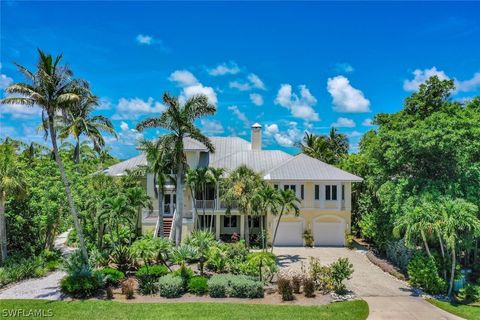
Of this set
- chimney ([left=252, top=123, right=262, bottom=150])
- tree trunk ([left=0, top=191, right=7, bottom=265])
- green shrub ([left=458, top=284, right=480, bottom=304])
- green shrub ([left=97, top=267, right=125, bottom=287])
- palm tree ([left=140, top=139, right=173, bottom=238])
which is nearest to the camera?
green shrub ([left=458, top=284, right=480, bottom=304])

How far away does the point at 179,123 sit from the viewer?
78.1ft

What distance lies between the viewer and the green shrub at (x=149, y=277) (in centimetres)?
1795

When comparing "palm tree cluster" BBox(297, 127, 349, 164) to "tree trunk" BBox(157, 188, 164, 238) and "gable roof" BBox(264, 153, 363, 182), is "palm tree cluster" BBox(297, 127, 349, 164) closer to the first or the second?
"gable roof" BBox(264, 153, 363, 182)

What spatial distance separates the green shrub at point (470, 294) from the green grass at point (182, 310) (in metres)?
6.05

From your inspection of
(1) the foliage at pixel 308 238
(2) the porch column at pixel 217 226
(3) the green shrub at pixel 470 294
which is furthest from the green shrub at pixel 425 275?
(2) the porch column at pixel 217 226

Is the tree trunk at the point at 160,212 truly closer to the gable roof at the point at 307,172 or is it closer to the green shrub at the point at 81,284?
the green shrub at the point at 81,284

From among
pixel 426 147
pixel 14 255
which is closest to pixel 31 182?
pixel 14 255

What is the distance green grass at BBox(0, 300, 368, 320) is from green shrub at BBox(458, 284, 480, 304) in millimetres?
6053

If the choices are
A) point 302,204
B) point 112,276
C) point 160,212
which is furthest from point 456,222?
point 160,212

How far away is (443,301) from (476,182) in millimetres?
7624

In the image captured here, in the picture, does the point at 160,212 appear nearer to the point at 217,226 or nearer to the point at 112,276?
Result: the point at 217,226

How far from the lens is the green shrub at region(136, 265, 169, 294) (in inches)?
707

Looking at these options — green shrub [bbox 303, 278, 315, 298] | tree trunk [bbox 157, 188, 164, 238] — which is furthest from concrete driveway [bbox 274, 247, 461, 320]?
tree trunk [bbox 157, 188, 164, 238]

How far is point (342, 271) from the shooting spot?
59.5 ft
